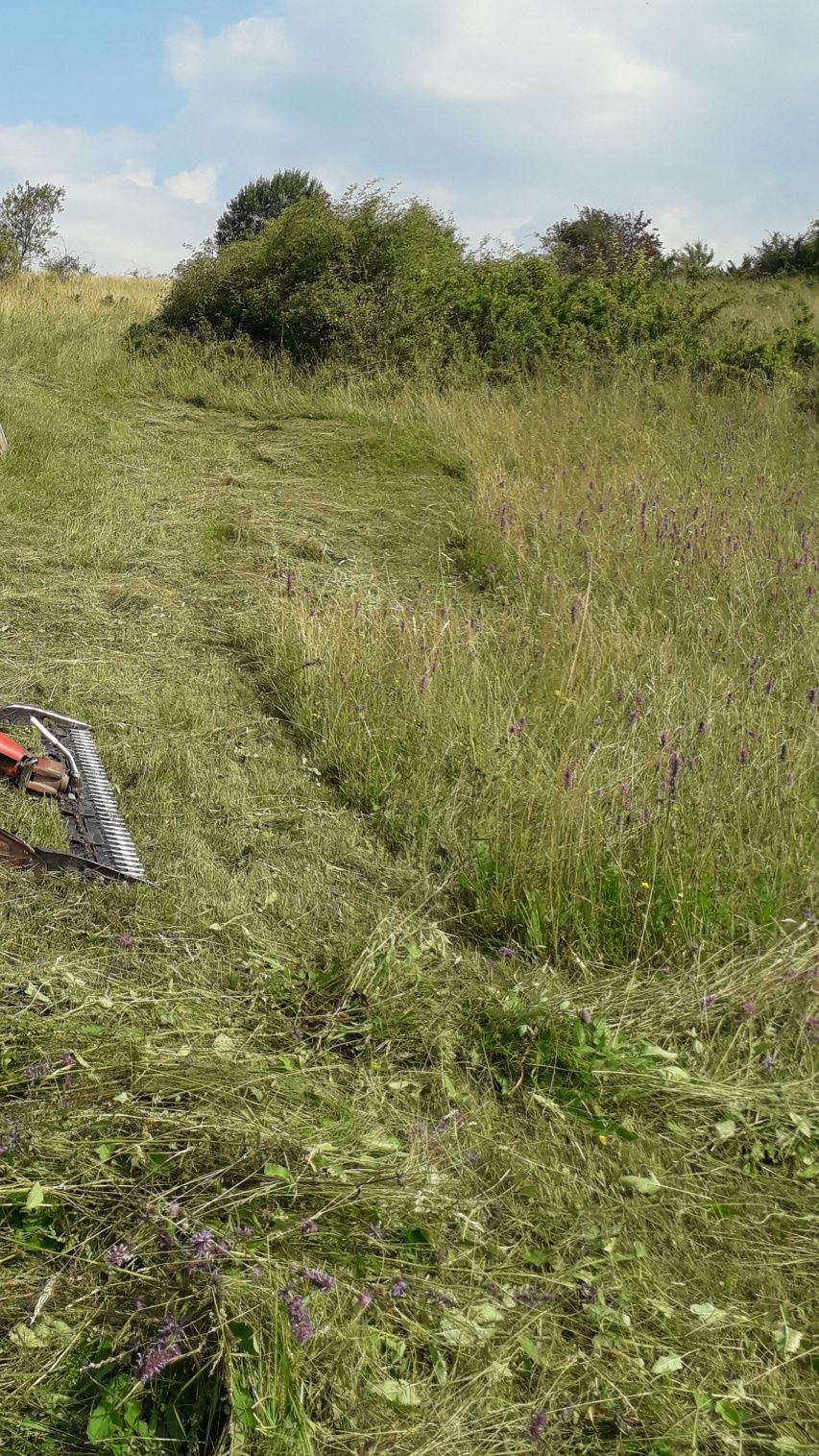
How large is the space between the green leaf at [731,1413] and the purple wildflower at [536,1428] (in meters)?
0.31

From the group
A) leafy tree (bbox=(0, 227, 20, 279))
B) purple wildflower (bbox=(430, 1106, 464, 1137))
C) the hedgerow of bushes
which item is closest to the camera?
purple wildflower (bbox=(430, 1106, 464, 1137))

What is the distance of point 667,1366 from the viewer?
1.93 m

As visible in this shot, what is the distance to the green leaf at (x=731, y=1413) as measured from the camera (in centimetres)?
187

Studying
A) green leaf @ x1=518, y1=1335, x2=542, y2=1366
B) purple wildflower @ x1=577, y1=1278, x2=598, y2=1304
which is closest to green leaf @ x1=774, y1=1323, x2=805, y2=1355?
purple wildflower @ x1=577, y1=1278, x2=598, y2=1304

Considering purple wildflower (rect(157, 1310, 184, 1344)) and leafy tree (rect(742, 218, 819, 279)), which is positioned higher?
leafy tree (rect(742, 218, 819, 279))

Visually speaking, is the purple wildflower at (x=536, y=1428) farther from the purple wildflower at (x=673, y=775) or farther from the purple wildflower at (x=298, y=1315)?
the purple wildflower at (x=673, y=775)

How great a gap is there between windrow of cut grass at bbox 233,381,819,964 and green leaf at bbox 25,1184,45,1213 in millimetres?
1491

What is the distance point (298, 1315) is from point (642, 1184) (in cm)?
83

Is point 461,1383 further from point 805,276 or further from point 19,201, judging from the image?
point 19,201

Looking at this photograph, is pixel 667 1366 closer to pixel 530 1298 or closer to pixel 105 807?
pixel 530 1298

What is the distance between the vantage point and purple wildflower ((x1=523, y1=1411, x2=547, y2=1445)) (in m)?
1.82

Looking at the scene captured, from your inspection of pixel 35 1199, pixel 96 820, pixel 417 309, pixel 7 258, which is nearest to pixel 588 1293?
pixel 35 1199

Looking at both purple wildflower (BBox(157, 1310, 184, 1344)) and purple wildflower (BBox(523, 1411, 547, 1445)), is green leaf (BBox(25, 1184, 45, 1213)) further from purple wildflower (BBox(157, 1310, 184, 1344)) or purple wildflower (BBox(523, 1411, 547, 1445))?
purple wildflower (BBox(523, 1411, 547, 1445))

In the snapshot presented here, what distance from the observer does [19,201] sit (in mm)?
22828
